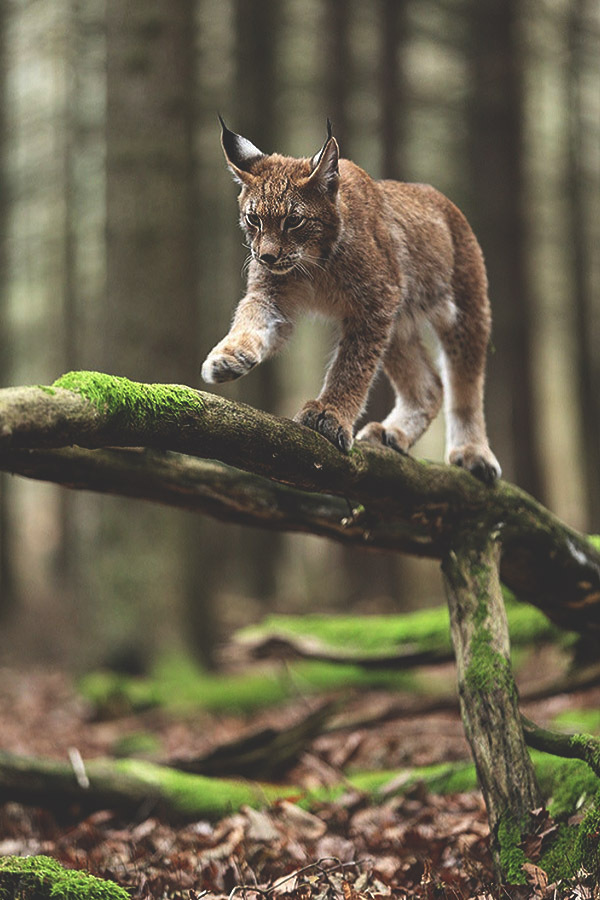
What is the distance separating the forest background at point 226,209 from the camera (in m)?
8.88

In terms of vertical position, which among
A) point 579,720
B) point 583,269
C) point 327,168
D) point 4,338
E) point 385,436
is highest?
point 583,269

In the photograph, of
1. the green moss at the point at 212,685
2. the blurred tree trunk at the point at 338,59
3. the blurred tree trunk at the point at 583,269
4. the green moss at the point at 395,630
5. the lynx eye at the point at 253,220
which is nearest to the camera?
the lynx eye at the point at 253,220

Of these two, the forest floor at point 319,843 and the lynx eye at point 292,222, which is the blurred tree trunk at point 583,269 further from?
the lynx eye at point 292,222

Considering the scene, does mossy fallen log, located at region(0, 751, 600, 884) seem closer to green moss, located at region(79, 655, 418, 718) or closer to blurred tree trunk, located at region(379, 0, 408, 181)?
green moss, located at region(79, 655, 418, 718)

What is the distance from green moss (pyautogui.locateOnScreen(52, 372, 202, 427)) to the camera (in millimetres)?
3059

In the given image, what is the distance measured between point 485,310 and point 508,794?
2.72 metres

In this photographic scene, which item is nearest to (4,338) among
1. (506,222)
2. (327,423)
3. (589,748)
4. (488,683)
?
(506,222)

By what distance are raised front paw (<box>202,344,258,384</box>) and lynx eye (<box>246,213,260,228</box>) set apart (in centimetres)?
69

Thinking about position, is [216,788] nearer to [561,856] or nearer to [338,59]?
[561,856]

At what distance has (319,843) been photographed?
4.40 metres

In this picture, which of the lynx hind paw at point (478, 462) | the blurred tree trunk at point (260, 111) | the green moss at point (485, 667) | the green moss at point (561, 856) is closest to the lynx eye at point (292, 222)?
the lynx hind paw at point (478, 462)

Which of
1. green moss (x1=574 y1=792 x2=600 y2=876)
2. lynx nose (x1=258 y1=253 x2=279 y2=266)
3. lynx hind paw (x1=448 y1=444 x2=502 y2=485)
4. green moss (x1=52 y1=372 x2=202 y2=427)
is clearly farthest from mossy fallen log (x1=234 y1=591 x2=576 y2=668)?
green moss (x1=52 y1=372 x2=202 y2=427)

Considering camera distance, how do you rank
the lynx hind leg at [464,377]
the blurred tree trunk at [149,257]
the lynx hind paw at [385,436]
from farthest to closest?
the blurred tree trunk at [149,257] < the lynx hind leg at [464,377] < the lynx hind paw at [385,436]

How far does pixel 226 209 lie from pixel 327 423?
14.1 meters
